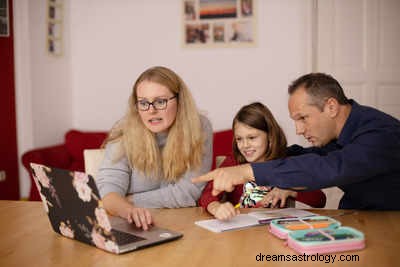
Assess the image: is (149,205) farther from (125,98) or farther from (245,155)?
(125,98)

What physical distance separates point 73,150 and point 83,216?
313 centimetres

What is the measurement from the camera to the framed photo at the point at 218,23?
4.29 metres

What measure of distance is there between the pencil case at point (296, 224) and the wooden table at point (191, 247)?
0.08 ft

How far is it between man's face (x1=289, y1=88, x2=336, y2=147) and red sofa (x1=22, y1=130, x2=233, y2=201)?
201 cm

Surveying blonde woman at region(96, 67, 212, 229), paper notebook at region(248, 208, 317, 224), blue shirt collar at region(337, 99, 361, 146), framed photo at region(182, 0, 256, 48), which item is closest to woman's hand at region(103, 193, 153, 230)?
blonde woman at region(96, 67, 212, 229)

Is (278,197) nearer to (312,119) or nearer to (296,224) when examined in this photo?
(312,119)

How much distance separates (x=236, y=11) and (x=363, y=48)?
1176mm

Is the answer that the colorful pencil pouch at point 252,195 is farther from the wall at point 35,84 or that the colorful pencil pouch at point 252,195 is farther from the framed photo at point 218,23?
the wall at point 35,84

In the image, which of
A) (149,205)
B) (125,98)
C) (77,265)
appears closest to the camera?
(77,265)

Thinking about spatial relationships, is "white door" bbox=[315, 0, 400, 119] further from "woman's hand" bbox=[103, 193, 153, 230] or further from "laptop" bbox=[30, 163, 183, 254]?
"laptop" bbox=[30, 163, 183, 254]

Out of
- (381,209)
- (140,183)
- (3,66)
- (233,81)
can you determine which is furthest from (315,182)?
(3,66)

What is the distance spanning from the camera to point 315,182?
4.97 feet

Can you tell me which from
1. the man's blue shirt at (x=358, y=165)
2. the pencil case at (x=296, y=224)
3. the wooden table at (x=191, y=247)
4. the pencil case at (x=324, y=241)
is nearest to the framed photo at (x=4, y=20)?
the wooden table at (x=191, y=247)

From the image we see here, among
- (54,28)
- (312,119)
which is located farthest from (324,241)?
(54,28)
